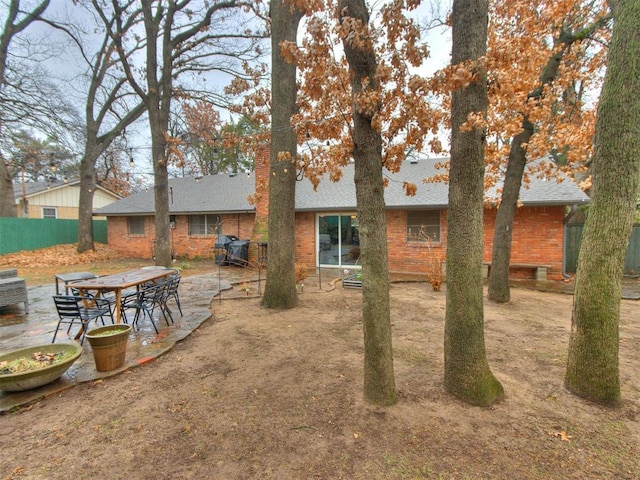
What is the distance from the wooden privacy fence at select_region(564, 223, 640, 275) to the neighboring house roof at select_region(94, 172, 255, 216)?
1188 centimetres

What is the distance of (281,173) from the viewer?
6.55m

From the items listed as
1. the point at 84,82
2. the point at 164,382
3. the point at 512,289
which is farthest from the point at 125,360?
the point at 84,82

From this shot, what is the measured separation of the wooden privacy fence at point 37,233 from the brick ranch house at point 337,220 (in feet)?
8.08

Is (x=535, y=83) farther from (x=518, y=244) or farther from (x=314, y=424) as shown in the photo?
(x=314, y=424)

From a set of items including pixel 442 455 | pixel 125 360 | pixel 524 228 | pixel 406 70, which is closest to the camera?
pixel 442 455

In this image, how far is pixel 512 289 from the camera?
8.71m

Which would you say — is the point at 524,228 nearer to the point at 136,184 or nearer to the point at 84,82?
the point at 84,82

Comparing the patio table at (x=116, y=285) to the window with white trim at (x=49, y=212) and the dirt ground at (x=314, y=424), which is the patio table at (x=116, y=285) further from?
the window with white trim at (x=49, y=212)

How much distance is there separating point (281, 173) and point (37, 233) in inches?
649

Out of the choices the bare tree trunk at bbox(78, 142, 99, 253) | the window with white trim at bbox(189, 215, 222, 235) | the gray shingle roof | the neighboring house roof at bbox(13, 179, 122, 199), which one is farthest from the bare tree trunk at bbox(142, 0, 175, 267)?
the neighboring house roof at bbox(13, 179, 122, 199)

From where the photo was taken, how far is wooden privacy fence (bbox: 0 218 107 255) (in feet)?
48.5

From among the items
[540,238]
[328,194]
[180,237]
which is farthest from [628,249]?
[180,237]

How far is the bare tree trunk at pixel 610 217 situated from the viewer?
283cm

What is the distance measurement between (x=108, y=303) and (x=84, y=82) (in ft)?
54.8
